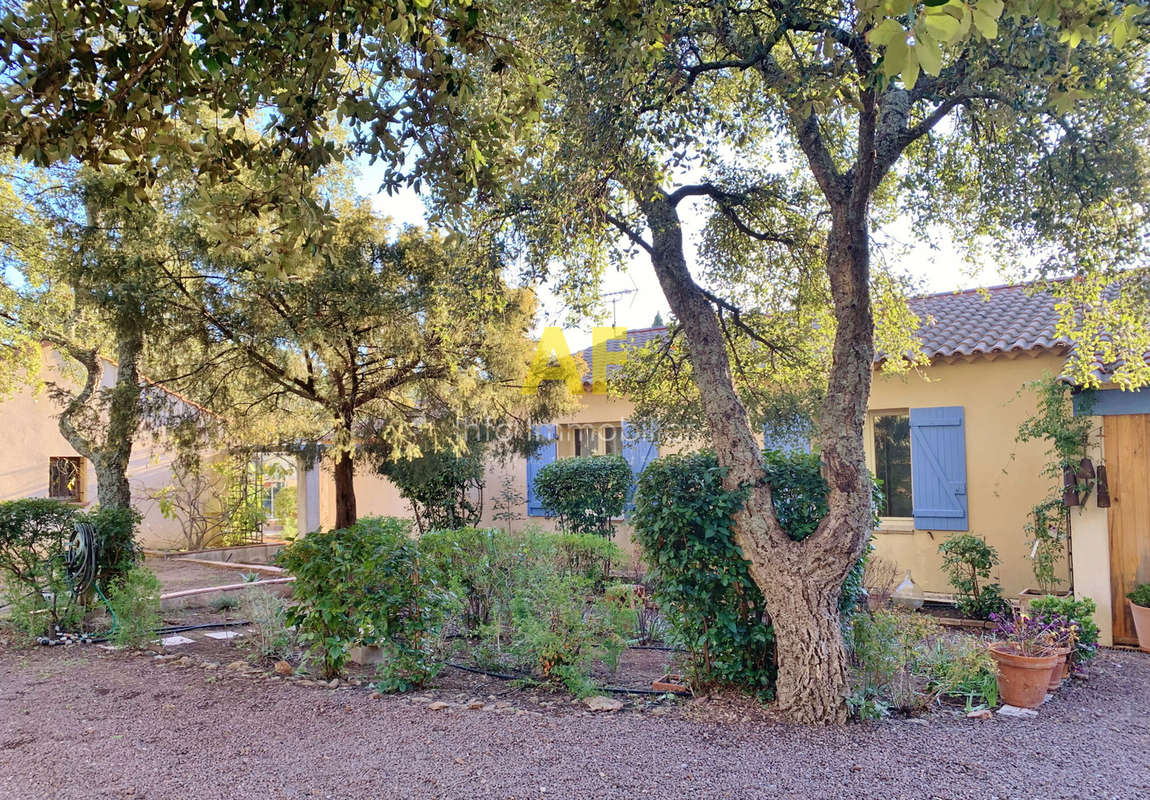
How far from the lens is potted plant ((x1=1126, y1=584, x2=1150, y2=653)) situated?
696cm

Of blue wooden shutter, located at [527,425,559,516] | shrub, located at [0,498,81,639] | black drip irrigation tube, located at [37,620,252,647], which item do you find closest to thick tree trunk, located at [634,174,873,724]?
black drip irrigation tube, located at [37,620,252,647]

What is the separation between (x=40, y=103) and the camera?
3.77 metres

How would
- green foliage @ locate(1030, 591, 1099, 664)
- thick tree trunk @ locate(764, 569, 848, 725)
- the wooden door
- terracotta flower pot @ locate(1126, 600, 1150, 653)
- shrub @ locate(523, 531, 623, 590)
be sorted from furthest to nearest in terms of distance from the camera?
shrub @ locate(523, 531, 623, 590), the wooden door, terracotta flower pot @ locate(1126, 600, 1150, 653), green foliage @ locate(1030, 591, 1099, 664), thick tree trunk @ locate(764, 569, 848, 725)

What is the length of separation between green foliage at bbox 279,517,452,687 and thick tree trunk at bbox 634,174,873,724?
8.08 feet

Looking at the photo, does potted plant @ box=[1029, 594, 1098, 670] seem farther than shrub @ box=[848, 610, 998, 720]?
Yes

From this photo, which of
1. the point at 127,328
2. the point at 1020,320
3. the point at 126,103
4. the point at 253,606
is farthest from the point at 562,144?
the point at 1020,320

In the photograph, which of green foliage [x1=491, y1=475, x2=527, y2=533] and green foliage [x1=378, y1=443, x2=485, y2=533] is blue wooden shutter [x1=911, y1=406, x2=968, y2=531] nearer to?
green foliage [x1=378, y1=443, x2=485, y2=533]

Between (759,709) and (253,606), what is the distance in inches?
178

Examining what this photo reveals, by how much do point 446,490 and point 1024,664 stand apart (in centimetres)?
844

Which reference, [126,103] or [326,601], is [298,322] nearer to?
[326,601]

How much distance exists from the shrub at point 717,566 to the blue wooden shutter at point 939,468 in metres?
4.57

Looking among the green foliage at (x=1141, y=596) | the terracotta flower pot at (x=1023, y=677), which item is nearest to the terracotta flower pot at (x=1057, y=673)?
the terracotta flower pot at (x=1023, y=677)

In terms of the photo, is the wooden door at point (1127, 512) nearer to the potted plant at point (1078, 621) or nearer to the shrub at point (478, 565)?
the potted plant at point (1078, 621)

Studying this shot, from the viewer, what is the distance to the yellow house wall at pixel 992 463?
8.70 metres
